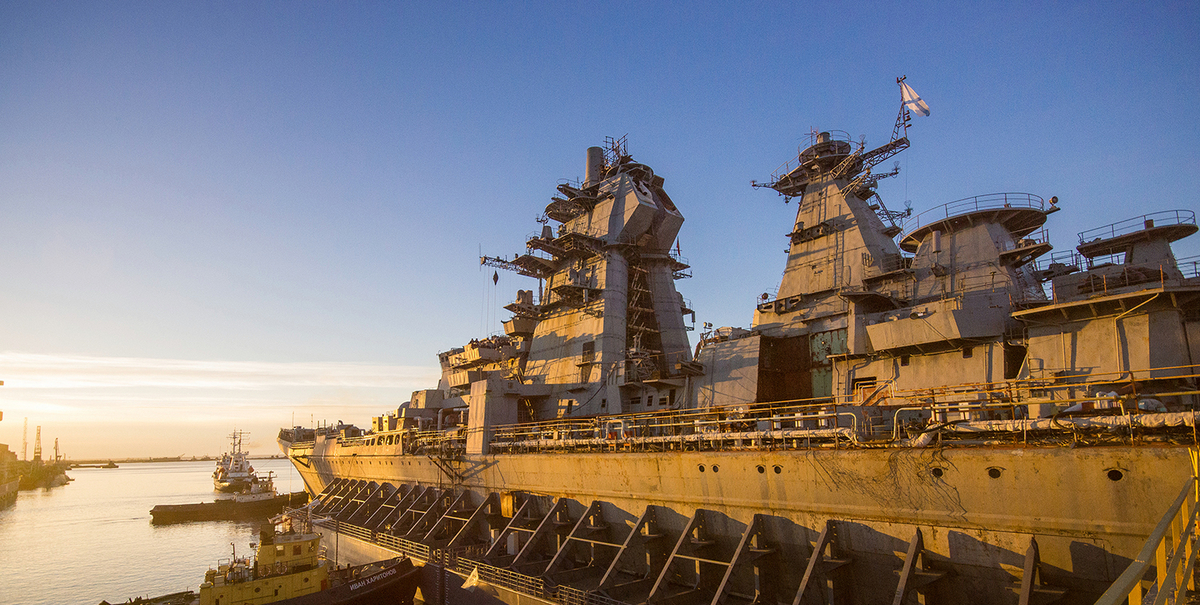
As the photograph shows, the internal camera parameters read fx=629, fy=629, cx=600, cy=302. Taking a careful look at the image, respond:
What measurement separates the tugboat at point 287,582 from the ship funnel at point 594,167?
2938 cm

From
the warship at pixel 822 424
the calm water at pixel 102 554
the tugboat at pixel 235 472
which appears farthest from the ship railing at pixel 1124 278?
the tugboat at pixel 235 472

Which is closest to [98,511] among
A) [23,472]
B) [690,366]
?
[23,472]

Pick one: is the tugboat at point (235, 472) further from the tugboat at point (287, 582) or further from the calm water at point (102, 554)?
the tugboat at point (287, 582)

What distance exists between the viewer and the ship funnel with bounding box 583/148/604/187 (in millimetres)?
46856

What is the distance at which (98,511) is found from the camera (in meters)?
86.4

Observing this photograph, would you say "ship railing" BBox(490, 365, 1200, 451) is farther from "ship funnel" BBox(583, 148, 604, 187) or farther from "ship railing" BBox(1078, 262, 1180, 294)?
"ship funnel" BBox(583, 148, 604, 187)

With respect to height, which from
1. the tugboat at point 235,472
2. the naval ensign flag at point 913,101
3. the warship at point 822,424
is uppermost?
the naval ensign flag at point 913,101

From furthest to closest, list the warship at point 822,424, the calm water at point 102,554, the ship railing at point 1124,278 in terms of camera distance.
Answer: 1. the calm water at point 102,554
2. the ship railing at point 1124,278
3. the warship at point 822,424

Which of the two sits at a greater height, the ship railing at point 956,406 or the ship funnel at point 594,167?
the ship funnel at point 594,167

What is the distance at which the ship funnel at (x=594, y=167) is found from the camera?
46856 millimetres

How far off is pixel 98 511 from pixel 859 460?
105 metres

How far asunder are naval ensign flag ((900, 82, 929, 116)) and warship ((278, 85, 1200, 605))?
97.8 inches

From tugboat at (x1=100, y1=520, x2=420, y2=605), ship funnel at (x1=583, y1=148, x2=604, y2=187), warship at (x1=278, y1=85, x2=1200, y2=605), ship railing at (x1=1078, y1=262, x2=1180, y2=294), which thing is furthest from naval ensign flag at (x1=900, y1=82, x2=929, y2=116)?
tugboat at (x1=100, y1=520, x2=420, y2=605)

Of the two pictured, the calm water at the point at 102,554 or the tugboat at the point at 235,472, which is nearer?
the calm water at the point at 102,554
